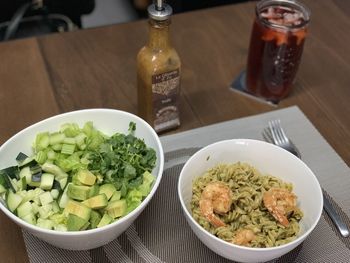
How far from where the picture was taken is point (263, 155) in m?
0.90

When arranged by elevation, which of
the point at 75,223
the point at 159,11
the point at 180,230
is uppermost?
the point at 159,11

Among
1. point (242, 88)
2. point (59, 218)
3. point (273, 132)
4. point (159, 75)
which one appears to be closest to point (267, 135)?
point (273, 132)

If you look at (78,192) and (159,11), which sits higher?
(159,11)

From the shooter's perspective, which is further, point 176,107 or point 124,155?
point 176,107

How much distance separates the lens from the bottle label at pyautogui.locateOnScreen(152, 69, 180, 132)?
974 mm

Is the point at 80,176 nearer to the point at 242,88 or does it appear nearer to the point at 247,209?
the point at 247,209

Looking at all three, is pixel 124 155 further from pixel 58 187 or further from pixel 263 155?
pixel 263 155

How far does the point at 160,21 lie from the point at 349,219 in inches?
21.0

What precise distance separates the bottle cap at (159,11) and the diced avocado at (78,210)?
0.38 metres

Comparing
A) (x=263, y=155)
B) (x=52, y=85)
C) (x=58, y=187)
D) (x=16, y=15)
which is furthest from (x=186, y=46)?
(x=16, y=15)

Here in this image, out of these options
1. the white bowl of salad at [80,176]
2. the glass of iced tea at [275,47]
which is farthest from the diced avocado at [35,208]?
the glass of iced tea at [275,47]

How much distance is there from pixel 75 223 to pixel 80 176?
96 mm

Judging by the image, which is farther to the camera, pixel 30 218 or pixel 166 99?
pixel 166 99

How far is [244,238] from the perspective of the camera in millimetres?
747
